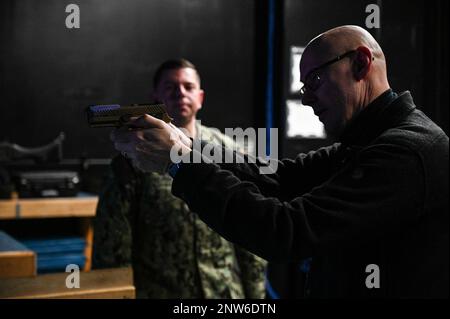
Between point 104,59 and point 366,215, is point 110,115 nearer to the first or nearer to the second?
point 366,215

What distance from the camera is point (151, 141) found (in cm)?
103

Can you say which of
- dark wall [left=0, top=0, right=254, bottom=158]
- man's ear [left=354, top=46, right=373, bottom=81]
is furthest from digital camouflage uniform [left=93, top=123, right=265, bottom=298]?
dark wall [left=0, top=0, right=254, bottom=158]

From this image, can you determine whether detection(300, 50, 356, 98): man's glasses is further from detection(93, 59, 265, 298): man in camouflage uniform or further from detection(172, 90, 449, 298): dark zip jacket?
detection(93, 59, 265, 298): man in camouflage uniform

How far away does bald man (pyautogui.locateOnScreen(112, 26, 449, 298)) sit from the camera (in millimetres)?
930

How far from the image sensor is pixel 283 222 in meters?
0.94

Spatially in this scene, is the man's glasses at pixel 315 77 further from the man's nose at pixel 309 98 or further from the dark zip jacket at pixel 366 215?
the dark zip jacket at pixel 366 215

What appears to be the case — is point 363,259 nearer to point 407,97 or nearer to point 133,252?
point 407,97

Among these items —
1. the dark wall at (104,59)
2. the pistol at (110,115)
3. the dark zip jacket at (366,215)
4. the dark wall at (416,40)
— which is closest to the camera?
the dark zip jacket at (366,215)

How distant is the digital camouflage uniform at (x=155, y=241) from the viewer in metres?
1.94

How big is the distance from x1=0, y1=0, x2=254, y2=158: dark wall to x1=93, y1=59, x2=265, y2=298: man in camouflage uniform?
5.23ft

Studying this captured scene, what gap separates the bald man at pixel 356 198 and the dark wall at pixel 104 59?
252 cm

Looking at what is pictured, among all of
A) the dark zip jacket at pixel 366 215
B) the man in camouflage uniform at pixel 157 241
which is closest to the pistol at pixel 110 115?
the dark zip jacket at pixel 366 215

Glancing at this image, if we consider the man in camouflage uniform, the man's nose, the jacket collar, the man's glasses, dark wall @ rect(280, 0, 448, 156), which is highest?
dark wall @ rect(280, 0, 448, 156)

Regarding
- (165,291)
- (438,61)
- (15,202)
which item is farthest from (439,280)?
(15,202)
